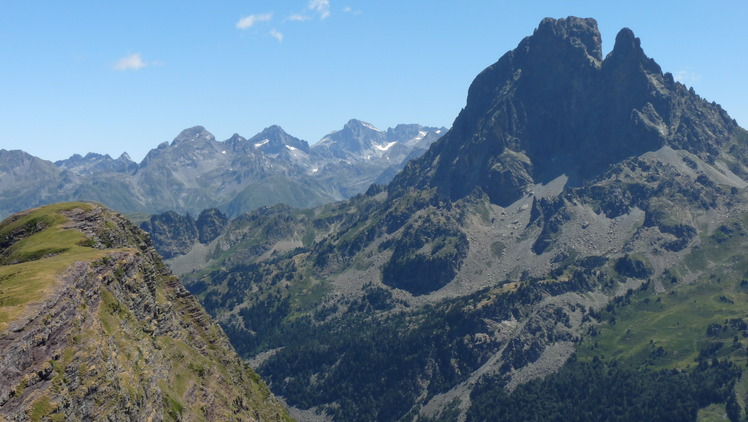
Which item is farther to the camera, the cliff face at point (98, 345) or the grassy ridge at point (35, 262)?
the grassy ridge at point (35, 262)

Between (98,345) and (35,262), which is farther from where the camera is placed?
(35,262)

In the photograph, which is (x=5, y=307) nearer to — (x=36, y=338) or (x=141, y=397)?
(x=36, y=338)

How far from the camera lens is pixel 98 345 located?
420ft

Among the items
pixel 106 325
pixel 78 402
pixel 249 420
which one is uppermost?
pixel 106 325

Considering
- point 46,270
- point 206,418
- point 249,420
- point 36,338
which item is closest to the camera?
point 36,338

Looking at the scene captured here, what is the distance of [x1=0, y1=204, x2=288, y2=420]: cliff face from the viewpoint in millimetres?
110188

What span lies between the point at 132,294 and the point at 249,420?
4777 cm

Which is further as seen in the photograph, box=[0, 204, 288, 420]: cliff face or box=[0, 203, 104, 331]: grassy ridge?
box=[0, 203, 104, 331]: grassy ridge

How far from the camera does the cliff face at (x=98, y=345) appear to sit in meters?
110

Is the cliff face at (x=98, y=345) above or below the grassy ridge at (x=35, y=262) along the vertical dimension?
below

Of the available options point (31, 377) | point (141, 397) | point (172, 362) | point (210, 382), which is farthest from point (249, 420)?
point (31, 377)

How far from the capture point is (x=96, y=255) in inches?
6284

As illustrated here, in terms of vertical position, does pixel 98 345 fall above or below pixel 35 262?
below

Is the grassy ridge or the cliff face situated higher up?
the grassy ridge
